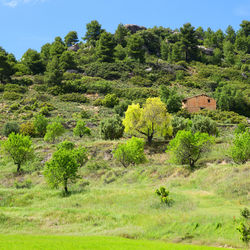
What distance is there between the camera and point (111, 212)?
63.6 feet

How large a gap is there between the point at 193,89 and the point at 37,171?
60.3 metres

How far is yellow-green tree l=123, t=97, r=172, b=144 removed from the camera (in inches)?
1549

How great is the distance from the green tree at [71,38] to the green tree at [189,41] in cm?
5827

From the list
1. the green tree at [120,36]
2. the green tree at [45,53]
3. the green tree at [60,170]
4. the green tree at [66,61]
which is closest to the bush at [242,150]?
the green tree at [60,170]

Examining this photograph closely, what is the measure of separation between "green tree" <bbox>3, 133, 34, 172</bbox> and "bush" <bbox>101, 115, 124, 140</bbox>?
12.6m

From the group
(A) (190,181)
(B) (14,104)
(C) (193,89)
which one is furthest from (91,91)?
(A) (190,181)

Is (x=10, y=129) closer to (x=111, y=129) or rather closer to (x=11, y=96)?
(x=111, y=129)

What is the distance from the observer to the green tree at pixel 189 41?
112 m

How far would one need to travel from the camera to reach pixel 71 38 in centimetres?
13988

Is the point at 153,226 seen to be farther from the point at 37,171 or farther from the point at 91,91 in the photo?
the point at 91,91

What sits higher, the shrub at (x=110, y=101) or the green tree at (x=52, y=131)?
the shrub at (x=110, y=101)

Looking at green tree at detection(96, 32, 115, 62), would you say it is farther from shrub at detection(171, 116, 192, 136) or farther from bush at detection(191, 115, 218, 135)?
bush at detection(191, 115, 218, 135)

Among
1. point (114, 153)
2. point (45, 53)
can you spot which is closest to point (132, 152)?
point (114, 153)

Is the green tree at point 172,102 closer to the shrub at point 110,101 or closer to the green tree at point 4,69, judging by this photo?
the shrub at point 110,101
